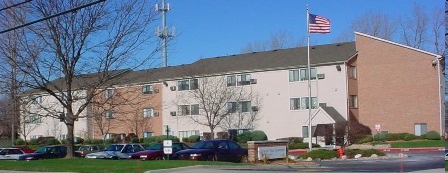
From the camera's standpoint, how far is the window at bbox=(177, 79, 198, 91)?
63294 millimetres

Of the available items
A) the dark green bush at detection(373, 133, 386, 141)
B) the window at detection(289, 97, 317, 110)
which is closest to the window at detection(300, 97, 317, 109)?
the window at detection(289, 97, 317, 110)

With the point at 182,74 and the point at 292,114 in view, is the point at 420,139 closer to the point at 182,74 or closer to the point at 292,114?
the point at 292,114

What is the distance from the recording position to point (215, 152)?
2883 cm

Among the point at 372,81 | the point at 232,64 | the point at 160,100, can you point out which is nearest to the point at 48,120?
the point at 160,100

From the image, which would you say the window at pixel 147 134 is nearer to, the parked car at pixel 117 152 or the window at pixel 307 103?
the window at pixel 307 103

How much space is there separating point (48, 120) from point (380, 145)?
45948 millimetres

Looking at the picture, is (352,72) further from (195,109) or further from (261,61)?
(195,109)

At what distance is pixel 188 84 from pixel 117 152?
27.5 meters

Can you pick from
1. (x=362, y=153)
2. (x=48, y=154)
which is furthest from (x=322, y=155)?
(x=48, y=154)

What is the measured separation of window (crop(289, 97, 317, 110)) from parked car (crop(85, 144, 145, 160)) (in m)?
22.3

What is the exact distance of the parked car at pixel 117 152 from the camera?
35906 mm

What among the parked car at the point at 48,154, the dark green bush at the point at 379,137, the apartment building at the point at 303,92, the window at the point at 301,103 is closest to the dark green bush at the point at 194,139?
the apartment building at the point at 303,92

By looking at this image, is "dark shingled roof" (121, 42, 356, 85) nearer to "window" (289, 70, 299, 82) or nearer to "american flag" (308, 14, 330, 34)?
"window" (289, 70, 299, 82)

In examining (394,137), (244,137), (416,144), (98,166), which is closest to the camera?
(98,166)
